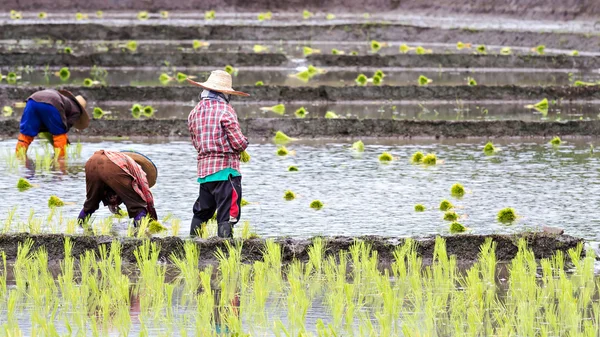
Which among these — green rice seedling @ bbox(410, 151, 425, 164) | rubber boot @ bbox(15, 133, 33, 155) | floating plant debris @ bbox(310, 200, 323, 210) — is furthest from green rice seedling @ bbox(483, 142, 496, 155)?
rubber boot @ bbox(15, 133, 33, 155)

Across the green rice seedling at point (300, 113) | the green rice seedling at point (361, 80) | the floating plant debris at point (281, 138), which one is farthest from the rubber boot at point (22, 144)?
the green rice seedling at point (361, 80)

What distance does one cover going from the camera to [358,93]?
1598 cm

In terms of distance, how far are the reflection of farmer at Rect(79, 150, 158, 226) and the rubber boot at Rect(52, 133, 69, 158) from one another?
3151mm

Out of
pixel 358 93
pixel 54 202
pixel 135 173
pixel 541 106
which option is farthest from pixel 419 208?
pixel 358 93

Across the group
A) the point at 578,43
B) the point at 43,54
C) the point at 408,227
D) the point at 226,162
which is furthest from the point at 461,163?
the point at 578,43

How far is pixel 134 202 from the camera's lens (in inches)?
300

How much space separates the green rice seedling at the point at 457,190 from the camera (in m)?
9.11

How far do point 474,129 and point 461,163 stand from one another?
80.8 inches

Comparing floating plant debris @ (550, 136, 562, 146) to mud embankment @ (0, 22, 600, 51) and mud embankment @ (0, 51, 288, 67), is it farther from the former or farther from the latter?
mud embankment @ (0, 22, 600, 51)

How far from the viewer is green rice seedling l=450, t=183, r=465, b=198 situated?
9.11 m

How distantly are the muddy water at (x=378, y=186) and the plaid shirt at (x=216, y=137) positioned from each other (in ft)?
2.19

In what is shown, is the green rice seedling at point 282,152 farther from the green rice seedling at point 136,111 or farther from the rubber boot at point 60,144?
the green rice seedling at point 136,111

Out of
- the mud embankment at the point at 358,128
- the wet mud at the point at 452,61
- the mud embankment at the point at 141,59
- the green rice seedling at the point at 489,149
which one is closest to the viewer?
the green rice seedling at the point at 489,149

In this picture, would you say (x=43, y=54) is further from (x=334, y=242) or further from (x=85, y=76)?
(x=334, y=242)
